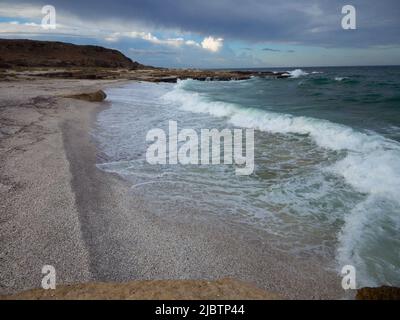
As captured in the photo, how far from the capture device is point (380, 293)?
281cm

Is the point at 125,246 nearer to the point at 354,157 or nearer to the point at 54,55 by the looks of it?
the point at 354,157

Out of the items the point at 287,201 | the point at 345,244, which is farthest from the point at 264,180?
the point at 345,244

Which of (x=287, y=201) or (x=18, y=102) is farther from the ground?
(x=18, y=102)

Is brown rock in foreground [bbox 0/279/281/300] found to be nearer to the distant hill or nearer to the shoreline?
the shoreline

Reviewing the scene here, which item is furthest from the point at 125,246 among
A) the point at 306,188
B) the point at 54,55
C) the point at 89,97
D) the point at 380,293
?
the point at 54,55

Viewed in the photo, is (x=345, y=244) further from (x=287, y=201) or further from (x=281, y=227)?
(x=287, y=201)

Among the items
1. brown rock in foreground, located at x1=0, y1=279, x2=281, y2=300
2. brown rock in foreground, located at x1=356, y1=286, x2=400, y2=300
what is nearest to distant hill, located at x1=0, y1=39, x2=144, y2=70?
brown rock in foreground, located at x1=0, y1=279, x2=281, y2=300

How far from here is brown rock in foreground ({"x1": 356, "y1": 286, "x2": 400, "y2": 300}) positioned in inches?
108

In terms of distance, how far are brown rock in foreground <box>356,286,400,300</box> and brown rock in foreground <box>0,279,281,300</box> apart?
80 cm

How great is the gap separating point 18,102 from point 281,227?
1405 centimetres

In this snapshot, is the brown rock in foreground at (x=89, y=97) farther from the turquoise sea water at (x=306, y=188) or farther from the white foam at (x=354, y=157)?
the white foam at (x=354, y=157)
